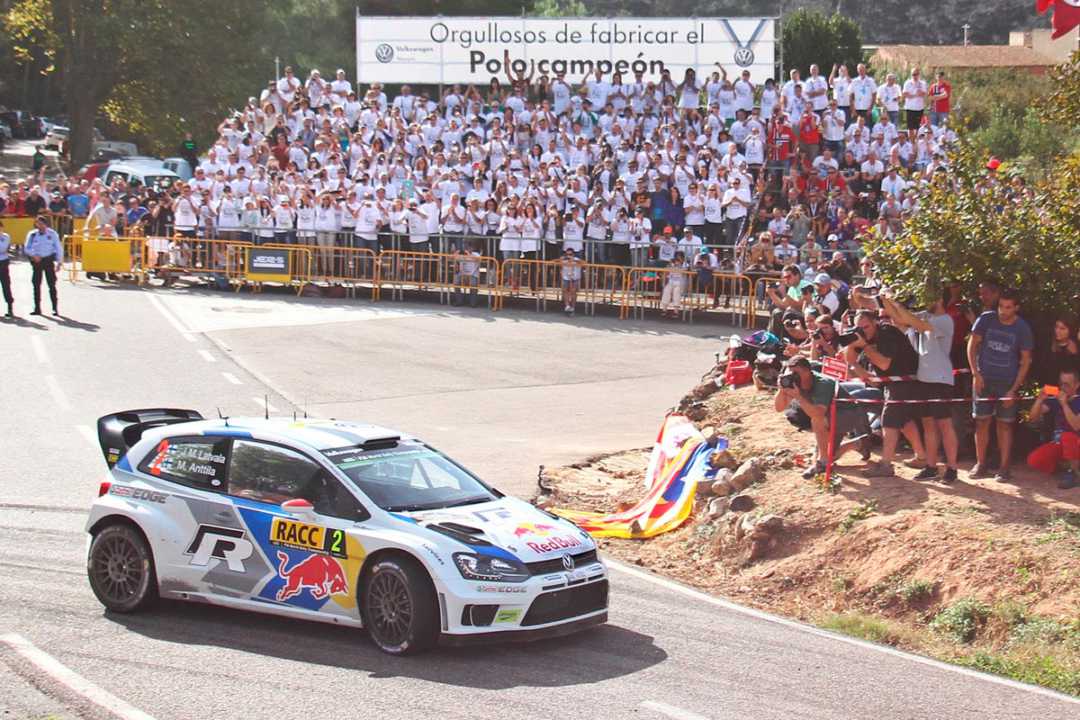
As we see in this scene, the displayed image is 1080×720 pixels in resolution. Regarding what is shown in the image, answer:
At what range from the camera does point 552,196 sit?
101ft

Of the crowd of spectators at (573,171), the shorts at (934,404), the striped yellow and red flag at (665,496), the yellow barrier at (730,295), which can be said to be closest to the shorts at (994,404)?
the shorts at (934,404)

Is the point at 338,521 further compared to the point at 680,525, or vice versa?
the point at 680,525

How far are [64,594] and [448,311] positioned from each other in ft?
62.3

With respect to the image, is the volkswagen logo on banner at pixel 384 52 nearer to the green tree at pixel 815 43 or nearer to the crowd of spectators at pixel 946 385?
the green tree at pixel 815 43

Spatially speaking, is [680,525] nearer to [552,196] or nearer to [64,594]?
[64,594]

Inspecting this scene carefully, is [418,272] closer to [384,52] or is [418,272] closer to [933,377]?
[384,52]

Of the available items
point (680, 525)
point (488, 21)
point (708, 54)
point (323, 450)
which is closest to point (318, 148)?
point (488, 21)

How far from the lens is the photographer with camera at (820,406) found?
14.1 meters

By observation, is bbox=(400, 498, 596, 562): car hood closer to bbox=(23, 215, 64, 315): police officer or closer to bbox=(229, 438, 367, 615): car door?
bbox=(229, 438, 367, 615): car door

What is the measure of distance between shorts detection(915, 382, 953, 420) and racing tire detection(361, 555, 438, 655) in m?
6.00

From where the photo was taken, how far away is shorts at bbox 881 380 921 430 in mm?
13789

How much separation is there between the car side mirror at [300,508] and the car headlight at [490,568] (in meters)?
1.25

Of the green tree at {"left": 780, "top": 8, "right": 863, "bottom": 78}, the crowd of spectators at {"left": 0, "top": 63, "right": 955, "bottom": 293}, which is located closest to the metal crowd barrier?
the crowd of spectators at {"left": 0, "top": 63, "right": 955, "bottom": 293}

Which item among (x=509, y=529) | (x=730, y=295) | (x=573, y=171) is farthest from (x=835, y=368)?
(x=573, y=171)
